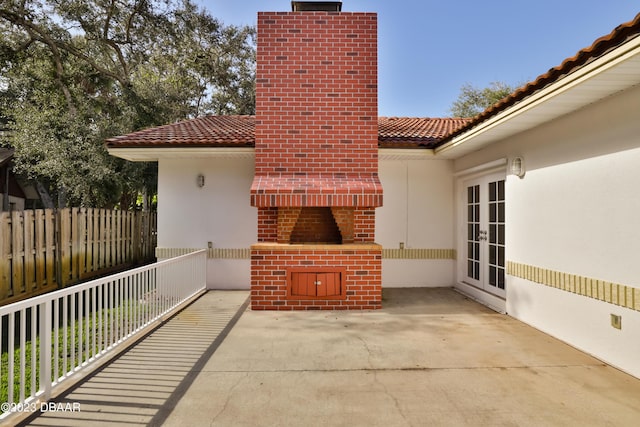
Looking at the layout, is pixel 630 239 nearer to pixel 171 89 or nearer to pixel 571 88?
pixel 571 88

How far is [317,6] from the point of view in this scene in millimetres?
6738

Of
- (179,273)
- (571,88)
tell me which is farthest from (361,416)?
(179,273)

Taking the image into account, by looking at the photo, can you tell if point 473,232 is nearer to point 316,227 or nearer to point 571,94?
point 316,227

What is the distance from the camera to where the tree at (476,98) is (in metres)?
24.0

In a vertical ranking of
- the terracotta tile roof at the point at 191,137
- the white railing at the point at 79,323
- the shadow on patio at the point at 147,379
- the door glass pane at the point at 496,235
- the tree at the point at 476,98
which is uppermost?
the tree at the point at 476,98

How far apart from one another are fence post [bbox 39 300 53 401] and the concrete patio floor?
182 mm

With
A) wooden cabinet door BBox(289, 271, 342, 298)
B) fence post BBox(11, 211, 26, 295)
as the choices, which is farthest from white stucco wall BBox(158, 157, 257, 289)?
fence post BBox(11, 211, 26, 295)

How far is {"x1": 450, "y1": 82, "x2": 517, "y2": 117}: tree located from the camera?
24.0 meters

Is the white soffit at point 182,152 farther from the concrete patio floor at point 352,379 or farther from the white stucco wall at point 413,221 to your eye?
the concrete patio floor at point 352,379

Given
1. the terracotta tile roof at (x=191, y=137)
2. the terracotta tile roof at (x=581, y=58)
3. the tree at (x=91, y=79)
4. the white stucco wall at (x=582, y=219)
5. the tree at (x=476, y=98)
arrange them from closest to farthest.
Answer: the terracotta tile roof at (x=581, y=58)
the white stucco wall at (x=582, y=219)
the terracotta tile roof at (x=191, y=137)
the tree at (x=91, y=79)
the tree at (x=476, y=98)

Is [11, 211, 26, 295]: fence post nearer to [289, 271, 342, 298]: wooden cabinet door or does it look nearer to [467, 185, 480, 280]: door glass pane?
[289, 271, 342, 298]: wooden cabinet door

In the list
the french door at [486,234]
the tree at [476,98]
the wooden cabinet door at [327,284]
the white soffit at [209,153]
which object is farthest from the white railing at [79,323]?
the tree at [476,98]

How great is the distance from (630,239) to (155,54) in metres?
18.0

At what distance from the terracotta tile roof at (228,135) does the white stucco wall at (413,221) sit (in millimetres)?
805
